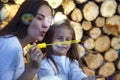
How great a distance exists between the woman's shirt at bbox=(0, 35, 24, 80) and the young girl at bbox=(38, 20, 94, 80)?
0.50 m

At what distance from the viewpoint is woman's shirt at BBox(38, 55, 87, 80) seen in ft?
6.43

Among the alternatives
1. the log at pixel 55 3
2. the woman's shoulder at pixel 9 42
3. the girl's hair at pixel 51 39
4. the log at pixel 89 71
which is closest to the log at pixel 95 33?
the log at pixel 89 71

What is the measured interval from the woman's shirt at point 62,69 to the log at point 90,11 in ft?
3.27

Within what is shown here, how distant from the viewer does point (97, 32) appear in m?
3.01

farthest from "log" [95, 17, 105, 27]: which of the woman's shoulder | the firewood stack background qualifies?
the woman's shoulder

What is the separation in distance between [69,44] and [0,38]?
61cm

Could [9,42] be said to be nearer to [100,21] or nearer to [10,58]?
[10,58]

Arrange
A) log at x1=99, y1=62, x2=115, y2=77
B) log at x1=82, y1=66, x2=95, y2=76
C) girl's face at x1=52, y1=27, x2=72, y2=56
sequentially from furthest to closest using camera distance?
log at x1=99, y1=62, x2=115, y2=77 < log at x1=82, y1=66, x2=95, y2=76 < girl's face at x1=52, y1=27, x2=72, y2=56

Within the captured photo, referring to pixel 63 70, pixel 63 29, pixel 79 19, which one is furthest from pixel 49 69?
pixel 79 19

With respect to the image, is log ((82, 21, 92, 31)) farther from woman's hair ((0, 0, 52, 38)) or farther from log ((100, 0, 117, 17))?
woman's hair ((0, 0, 52, 38))

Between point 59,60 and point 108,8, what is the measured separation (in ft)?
3.96

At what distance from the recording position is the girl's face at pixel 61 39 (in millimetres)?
1960

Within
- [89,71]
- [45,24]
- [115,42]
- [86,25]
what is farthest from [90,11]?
[45,24]

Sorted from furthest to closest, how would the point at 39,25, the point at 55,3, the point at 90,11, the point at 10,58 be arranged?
the point at 90,11 → the point at 55,3 → the point at 39,25 → the point at 10,58
